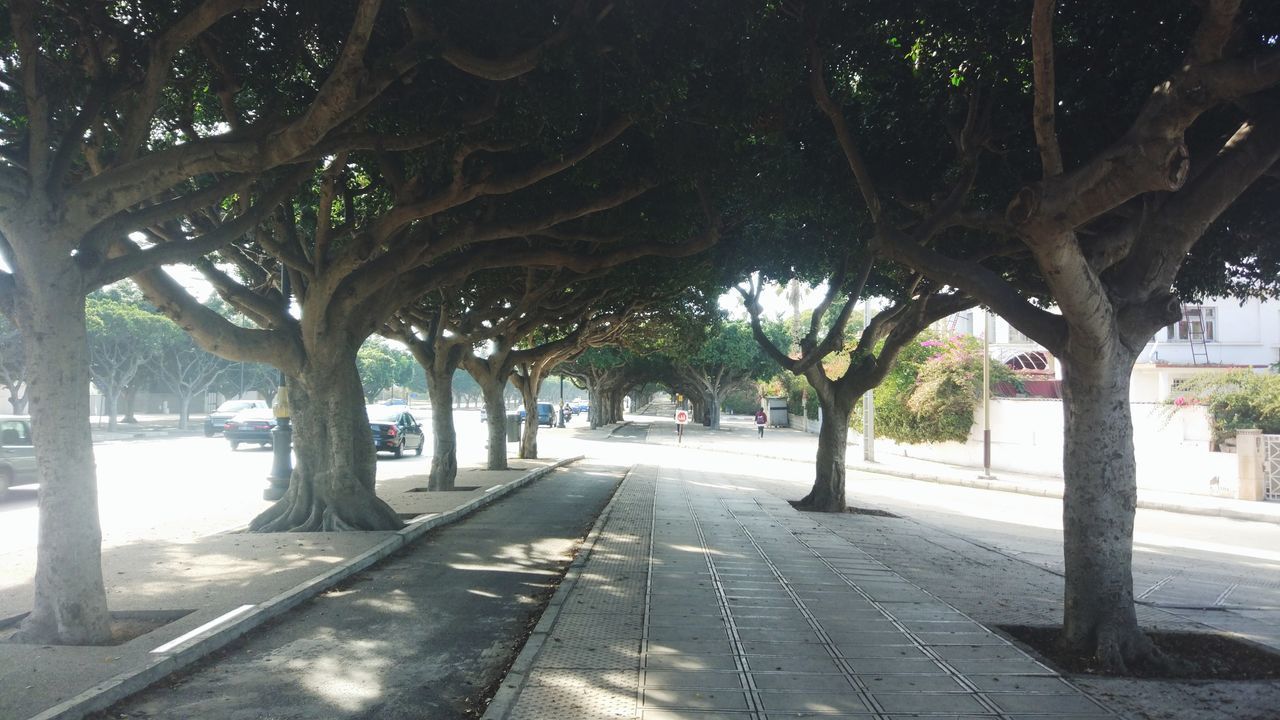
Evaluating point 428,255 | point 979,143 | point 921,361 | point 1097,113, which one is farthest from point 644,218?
point 921,361

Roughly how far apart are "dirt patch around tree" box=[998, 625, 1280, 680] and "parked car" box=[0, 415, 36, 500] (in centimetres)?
1516

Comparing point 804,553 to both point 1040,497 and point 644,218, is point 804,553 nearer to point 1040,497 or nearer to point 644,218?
point 644,218

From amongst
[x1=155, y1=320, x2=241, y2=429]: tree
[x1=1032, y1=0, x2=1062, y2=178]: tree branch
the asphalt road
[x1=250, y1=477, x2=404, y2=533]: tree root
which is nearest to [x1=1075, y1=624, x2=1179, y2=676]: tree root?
[x1=1032, y1=0, x2=1062, y2=178]: tree branch

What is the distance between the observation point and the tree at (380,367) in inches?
2539

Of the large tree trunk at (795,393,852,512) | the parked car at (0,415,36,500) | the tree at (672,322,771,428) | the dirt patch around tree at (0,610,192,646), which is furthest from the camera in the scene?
the tree at (672,322,771,428)

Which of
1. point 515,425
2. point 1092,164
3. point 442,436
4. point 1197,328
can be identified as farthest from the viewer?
point 515,425

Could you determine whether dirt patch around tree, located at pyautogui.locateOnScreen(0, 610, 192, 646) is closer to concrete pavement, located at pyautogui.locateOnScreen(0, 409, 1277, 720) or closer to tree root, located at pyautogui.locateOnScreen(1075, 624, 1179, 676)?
concrete pavement, located at pyautogui.locateOnScreen(0, 409, 1277, 720)

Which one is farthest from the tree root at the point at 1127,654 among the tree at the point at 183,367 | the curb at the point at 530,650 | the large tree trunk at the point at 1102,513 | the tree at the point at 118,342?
the tree at the point at 183,367

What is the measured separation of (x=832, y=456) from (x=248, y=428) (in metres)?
18.8

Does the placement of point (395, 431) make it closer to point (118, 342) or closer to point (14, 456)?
point (14, 456)

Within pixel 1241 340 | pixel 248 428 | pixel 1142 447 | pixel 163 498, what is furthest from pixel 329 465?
pixel 1241 340

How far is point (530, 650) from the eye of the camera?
5410mm

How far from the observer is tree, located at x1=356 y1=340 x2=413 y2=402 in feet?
212

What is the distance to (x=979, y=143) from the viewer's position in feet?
25.3
